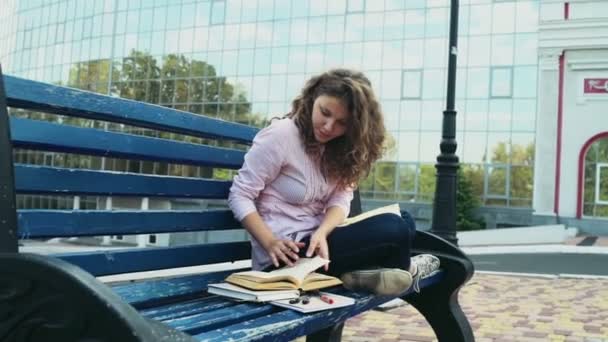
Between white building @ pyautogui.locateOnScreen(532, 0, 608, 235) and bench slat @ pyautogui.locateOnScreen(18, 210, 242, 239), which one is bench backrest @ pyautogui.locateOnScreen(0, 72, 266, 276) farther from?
white building @ pyautogui.locateOnScreen(532, 0, 608, 235)

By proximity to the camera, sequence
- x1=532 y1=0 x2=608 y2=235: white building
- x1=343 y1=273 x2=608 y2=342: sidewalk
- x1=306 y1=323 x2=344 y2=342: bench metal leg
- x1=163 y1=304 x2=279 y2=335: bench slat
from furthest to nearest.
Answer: x1=532 y1=0 x2=608 y2=235: white building, x1=343 y1=273 x2=608 y2=342: sidewalk, x1=306 y1=323 x2=344 y2=342: bench metal leg, x1=163 y1=304 x2=279 y2=335: bench slat

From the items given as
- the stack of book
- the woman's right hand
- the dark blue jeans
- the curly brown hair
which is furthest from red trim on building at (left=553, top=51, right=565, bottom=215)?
the stack of book

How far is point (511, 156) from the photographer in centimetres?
2714

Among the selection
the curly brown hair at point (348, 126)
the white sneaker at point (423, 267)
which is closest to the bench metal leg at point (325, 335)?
the white sneaker at point (423, 267)

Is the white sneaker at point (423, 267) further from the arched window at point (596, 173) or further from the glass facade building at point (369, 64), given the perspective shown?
the arched window at point (596, 173)

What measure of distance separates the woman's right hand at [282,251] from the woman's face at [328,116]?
470mm

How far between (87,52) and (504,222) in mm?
30313

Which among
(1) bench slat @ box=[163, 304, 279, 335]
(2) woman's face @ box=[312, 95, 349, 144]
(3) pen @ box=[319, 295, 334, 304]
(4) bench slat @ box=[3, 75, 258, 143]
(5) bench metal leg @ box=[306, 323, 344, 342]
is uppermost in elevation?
(2) woman's face @ box=[312, 95, 349, 144]

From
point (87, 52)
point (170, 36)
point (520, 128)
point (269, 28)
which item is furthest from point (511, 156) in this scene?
point (87, 52)

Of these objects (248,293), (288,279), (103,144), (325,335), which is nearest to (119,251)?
(103,144)

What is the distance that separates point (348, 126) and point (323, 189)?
29 cm

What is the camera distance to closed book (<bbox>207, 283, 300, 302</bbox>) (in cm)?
186

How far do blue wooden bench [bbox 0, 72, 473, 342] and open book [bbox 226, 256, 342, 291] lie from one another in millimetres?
90

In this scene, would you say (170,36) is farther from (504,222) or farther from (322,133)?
(322,133)
